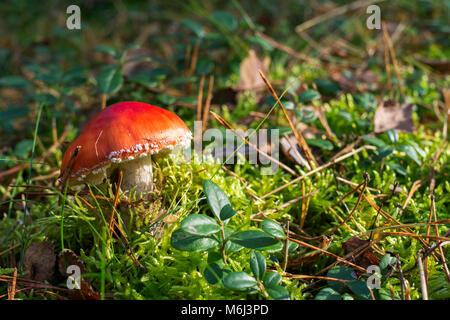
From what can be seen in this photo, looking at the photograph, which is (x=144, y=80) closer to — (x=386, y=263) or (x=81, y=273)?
(x=81, y=273)

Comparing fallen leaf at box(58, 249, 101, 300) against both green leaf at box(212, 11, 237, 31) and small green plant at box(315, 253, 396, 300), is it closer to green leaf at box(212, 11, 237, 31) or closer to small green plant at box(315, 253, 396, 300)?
small green plant at box(315, 253, 396, 300)

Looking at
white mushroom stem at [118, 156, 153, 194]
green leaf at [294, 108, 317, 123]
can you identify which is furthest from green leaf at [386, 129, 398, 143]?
white mushroom stem at [118, 156, 153, 194]

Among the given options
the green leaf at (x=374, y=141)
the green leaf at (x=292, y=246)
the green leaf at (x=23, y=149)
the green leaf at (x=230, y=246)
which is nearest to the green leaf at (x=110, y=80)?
the green leaf at (x=23, y=149)

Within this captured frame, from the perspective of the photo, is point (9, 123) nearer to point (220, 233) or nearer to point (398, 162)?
point (220, 233)

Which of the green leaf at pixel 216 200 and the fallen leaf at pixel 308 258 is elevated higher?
the green leaf at pixel 216 200

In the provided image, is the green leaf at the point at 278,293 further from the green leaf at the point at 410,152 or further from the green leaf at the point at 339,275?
the green leaf at the point at 410,152

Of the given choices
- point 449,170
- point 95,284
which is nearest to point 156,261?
point 95,284
